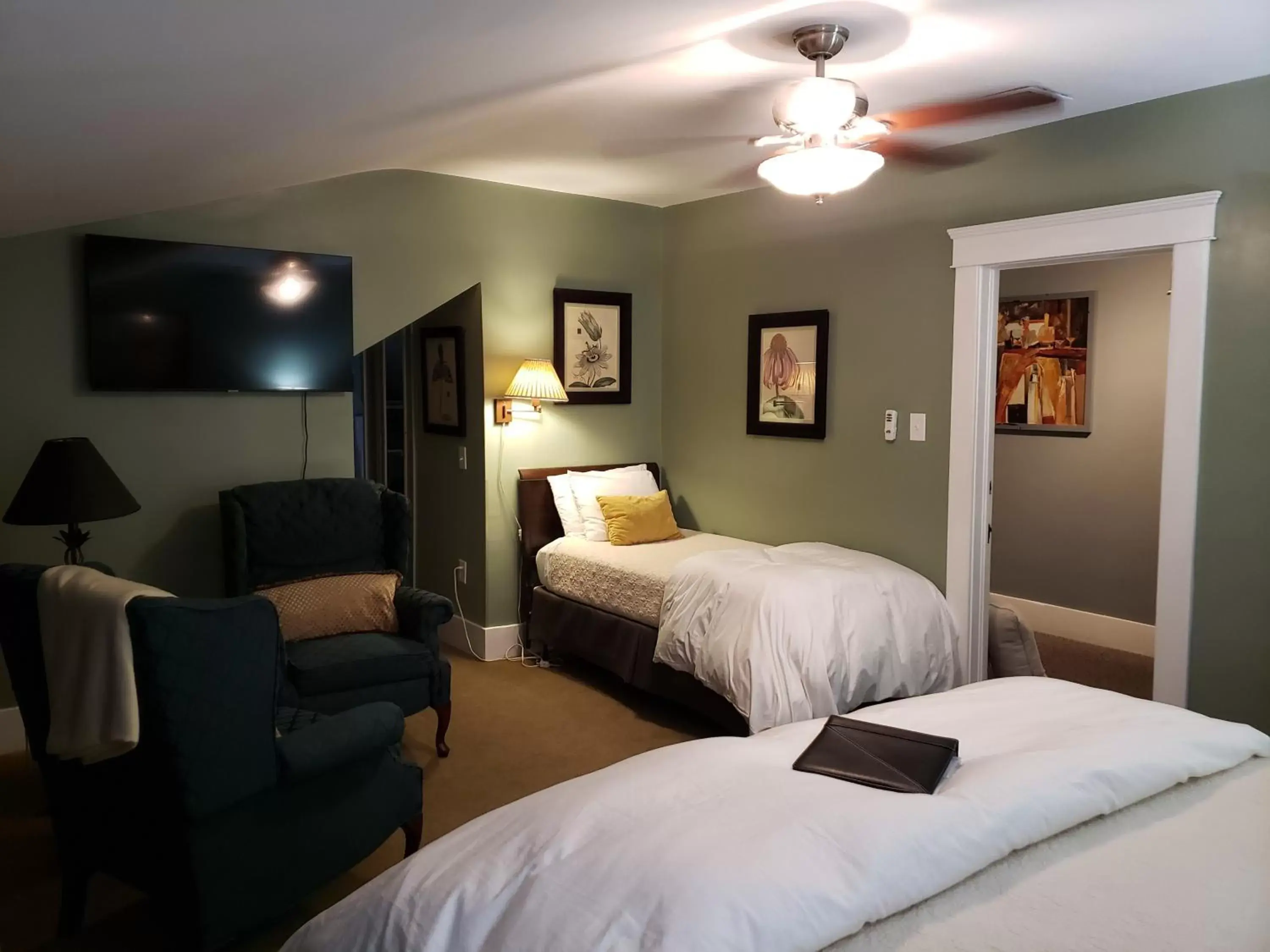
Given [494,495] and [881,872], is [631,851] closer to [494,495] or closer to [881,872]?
[881,872]

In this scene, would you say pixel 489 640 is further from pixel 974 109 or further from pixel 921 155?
pixel 974 109

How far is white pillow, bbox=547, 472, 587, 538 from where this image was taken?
4914 mm

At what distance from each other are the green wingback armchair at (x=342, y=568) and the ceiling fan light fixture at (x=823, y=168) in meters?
2.15

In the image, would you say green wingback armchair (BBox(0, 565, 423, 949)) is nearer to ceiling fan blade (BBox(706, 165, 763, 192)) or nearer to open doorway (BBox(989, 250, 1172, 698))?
ceiling fan blade (BBox(706, 165, 763, 192))

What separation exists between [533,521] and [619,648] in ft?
3.19

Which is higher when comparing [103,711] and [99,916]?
[103,711]

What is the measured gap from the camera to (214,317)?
3.97m

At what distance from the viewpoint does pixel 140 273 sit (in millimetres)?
3791

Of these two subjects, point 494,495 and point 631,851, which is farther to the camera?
point 494,495

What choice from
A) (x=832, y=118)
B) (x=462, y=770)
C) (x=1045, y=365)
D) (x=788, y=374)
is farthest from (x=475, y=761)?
(x=1045, y=365)

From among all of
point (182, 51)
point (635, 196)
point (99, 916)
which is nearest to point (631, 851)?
point (182, 51)

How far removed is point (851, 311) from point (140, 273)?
3.10 meters

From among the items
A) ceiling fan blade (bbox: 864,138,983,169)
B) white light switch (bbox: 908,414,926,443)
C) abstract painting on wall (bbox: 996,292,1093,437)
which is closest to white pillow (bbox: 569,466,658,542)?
white light switch (bbox: 908,414,926,443)

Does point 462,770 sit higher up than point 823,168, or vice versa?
point 823,168
